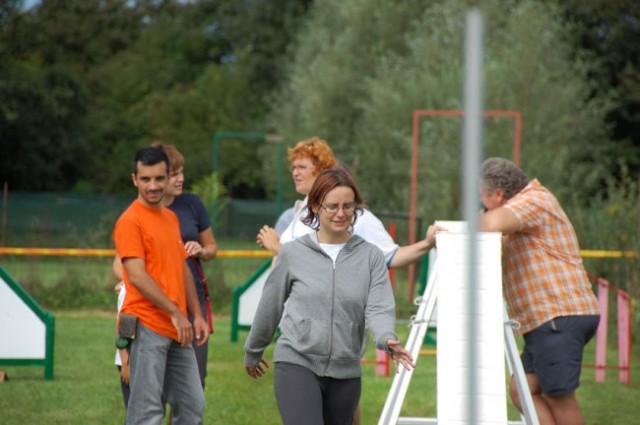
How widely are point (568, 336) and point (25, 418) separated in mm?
4089

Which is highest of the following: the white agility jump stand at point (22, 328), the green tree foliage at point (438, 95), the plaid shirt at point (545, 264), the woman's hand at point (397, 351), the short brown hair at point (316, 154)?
the green tree foliage at point (438, 95)

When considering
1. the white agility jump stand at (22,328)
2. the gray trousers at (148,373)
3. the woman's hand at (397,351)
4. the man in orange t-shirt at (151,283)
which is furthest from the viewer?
the white agility jump stand at (22,328)

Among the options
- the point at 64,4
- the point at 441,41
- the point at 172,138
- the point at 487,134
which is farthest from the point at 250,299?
the point at 64,4

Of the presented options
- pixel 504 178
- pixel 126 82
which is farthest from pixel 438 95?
pixel 126 82

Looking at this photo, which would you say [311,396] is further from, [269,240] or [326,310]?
[269,240]

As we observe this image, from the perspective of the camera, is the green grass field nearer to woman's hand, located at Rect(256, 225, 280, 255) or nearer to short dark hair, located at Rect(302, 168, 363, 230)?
woman's hand, located at Rect(256, 225, 280, 255)

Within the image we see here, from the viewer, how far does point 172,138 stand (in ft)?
177

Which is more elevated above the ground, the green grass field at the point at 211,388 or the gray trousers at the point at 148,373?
the gray trousers at the point at 148,373

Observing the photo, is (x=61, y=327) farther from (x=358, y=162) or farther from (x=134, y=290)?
(x=358, y=162)

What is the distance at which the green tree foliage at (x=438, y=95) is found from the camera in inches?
1199

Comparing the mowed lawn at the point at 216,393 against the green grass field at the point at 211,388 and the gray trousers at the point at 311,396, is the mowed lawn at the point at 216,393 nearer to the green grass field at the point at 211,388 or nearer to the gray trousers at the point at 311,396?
the green grass field at the point at 211,388

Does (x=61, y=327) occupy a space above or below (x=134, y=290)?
below

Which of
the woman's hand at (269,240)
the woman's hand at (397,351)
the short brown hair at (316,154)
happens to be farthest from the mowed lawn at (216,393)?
the woman's hand at (397,351)

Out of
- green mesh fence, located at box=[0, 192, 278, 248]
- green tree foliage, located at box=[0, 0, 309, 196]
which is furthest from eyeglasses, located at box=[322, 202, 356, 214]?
green tree foliage, located at box=[0, 0, 309, 196]
